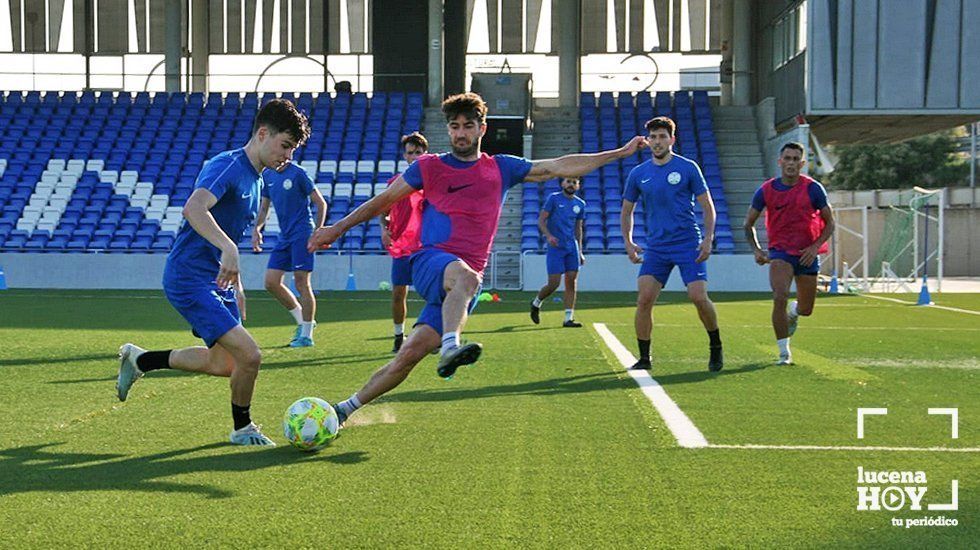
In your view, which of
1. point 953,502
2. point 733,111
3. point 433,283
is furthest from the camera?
point 733,111

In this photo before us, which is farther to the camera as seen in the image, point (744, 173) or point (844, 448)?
point (744, 173)

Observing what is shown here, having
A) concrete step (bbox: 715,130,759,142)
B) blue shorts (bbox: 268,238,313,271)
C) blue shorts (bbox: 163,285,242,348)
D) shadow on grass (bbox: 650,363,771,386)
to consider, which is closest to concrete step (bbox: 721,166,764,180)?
→ concrete step (bbox: 715,130,759,142)

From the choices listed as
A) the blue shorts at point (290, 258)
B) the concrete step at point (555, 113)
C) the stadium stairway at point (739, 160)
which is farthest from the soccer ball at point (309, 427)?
the concrete step at point (555, 113)

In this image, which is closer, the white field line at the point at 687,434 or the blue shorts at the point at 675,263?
the white field line at the point at 687,434

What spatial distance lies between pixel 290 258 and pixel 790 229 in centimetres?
527

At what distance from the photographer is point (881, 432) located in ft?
22.2

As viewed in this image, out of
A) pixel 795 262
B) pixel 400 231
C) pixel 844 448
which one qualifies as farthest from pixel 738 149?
pixel 844 448

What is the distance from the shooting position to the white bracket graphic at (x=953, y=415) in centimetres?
676

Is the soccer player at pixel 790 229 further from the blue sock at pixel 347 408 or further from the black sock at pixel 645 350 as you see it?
the blue sock at pixel 347 408

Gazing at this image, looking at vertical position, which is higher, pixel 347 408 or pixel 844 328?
pixel 347 408

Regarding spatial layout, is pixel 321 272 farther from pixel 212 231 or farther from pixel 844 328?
pixel 212 231

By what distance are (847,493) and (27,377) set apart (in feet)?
21.9

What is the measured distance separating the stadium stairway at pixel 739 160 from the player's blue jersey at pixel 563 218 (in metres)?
12.8

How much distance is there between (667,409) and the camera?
768cm
